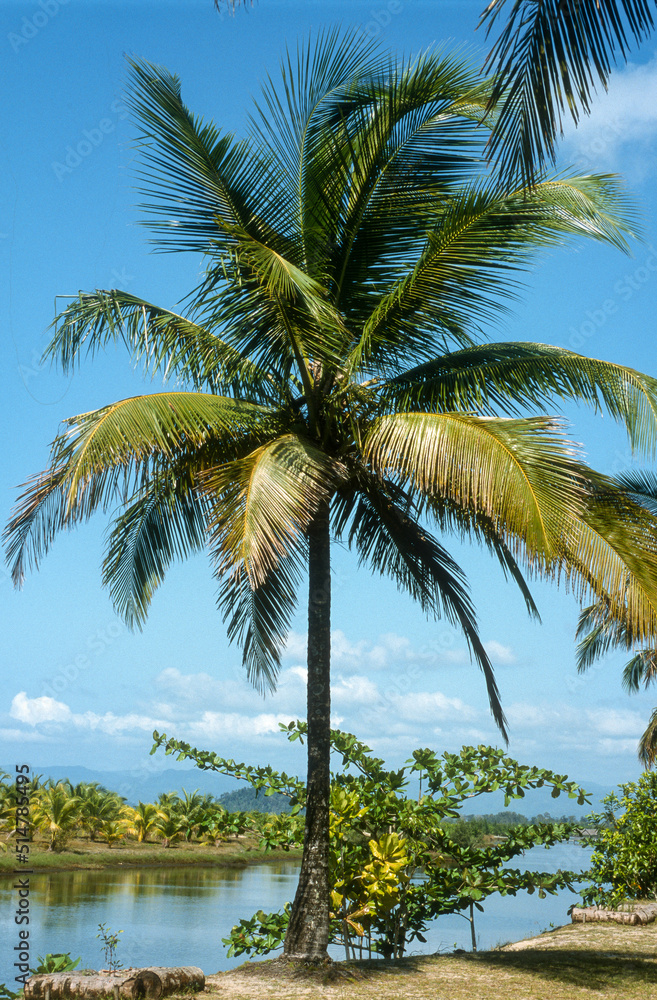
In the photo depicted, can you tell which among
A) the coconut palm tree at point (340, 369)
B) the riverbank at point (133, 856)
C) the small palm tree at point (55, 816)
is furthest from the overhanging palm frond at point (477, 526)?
the small palm tree at point (55, 816)

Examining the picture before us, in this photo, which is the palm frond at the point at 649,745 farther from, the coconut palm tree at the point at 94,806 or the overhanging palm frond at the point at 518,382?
the coconut palm tree at the point at 94,806

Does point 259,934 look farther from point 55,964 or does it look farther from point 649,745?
point 649,745

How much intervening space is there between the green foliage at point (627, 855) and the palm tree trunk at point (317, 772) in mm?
5840

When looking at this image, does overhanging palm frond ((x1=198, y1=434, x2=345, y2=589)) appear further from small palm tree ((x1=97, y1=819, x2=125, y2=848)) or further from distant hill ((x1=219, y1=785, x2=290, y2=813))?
small palm tree ((x1=97, y1=819, x2=125, y2=848))

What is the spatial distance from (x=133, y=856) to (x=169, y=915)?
72.8 feet

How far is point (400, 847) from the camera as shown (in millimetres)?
7488

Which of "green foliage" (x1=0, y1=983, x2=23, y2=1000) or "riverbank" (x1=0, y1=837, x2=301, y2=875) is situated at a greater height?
"green foliage" (x1=0, y1=983, x2=23, y2=1000)

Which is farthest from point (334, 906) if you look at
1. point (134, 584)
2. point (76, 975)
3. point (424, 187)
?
point (424, 187)

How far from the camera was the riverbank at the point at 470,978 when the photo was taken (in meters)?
6.07

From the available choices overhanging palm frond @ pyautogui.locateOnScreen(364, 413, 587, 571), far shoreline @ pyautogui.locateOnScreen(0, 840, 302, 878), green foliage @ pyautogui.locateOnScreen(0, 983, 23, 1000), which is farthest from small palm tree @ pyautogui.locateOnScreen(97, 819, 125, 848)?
overhanging palm frond @ pyautogui.locateOnScreen(364, 413, 587, 571)

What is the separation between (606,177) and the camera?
7.62 m

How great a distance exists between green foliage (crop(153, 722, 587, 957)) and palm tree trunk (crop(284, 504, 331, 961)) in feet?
2.63

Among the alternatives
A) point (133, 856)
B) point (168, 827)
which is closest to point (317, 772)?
point (133, 856)

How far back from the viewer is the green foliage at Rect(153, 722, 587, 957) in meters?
7.63
